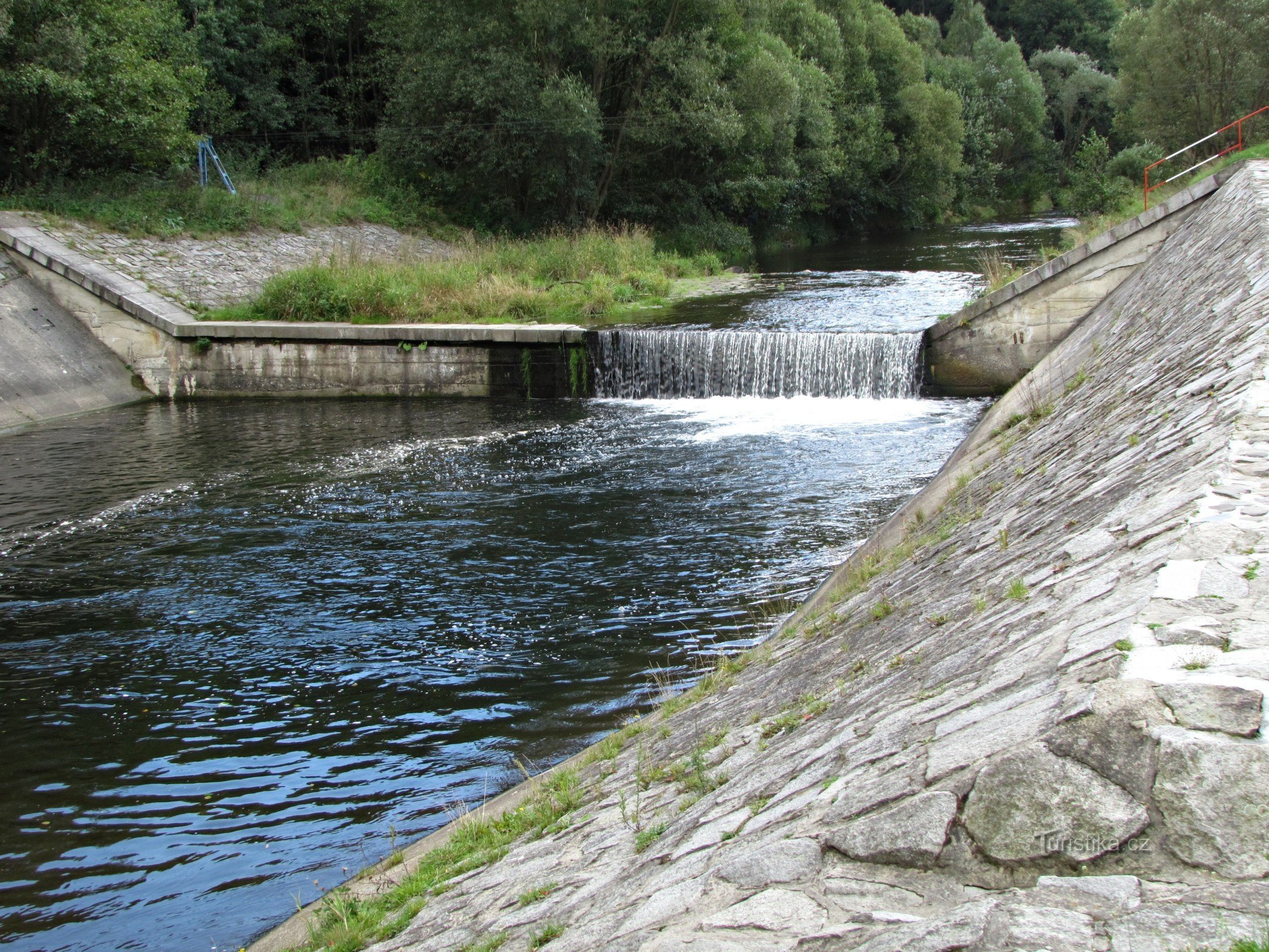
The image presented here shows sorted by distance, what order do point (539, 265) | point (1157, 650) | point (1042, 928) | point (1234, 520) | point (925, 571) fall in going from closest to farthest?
point (1042, 928) → point (1157, 650) → point (1234, 520) → point (925, 571) → point (539, 265)

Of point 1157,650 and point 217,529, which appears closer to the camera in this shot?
point 1157,650

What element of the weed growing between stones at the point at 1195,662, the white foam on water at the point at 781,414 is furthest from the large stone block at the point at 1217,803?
the white foam on water at the point at 781,414

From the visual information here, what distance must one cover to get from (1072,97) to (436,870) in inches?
2842

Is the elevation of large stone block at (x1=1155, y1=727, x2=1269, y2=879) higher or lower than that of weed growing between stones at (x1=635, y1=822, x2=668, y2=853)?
higher

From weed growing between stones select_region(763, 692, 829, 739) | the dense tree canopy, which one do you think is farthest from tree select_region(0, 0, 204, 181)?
weed growing between stones select_region(763, 692, 829, 739)

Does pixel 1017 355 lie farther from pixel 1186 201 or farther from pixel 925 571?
pixel 925 571

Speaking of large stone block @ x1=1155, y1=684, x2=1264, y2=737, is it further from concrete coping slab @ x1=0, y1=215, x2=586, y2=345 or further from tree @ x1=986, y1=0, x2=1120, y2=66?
tree @ x1=986, y1=0, x2=1120, y2=66

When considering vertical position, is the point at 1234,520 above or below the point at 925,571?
above

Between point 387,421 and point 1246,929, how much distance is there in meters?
15.9

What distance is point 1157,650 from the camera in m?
2.28

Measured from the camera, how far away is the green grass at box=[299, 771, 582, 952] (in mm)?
3873

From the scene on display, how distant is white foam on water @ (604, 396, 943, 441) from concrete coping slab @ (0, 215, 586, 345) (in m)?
2.20

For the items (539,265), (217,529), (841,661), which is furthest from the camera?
(539,265)

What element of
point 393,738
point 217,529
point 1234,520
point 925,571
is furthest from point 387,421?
point 1234,520
